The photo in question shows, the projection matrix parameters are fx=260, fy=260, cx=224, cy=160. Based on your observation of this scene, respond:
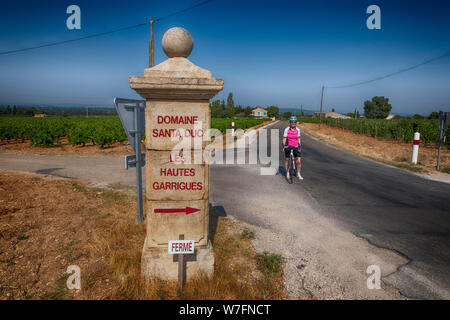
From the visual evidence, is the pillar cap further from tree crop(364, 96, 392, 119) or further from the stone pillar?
tree crop(364, 96, 392, 119)

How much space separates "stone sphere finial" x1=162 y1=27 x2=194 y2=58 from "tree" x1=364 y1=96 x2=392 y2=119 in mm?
121438

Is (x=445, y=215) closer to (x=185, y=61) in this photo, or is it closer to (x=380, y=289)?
(x=380, y=289)

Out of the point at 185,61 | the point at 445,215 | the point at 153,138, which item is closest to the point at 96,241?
the point at 153,138

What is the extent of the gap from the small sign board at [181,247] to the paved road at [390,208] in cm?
218

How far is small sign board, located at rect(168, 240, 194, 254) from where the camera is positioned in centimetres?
276

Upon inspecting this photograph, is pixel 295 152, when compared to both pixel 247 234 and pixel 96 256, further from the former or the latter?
pixel 96 256

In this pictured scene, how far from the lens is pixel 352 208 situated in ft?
18.1

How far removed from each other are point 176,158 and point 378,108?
126 meters

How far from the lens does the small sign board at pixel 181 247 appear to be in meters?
2.76

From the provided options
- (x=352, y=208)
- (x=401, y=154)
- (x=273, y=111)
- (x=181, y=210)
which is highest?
(x=273, y=111)

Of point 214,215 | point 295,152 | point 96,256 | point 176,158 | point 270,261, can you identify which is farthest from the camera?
point 295,152

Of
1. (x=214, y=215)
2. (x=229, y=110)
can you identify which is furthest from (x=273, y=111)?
(x=214, y=215)

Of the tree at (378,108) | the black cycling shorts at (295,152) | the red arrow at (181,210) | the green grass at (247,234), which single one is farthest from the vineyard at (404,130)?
the tree at (378,108)
